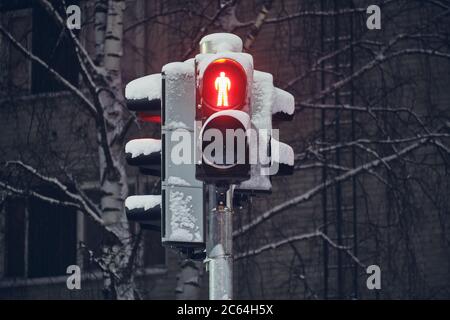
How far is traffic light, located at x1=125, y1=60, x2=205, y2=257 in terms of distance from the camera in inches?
266

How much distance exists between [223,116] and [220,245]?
0.67 metres

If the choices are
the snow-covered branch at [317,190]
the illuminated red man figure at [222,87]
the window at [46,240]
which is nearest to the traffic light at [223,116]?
the illuminated red man figure at [222,87]

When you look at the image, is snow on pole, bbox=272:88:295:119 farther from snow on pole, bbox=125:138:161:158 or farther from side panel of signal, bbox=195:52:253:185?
snow on pole, bbox=125:138:161:158

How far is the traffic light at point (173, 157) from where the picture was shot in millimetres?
6746

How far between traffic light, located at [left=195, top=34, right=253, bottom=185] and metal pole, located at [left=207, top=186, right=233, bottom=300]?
102 millimetres

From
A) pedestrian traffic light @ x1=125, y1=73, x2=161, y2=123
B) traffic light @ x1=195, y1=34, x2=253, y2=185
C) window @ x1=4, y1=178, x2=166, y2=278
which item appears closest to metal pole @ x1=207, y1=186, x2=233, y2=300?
traffic light @ x1=195, y1=34, x2=253, y2=185

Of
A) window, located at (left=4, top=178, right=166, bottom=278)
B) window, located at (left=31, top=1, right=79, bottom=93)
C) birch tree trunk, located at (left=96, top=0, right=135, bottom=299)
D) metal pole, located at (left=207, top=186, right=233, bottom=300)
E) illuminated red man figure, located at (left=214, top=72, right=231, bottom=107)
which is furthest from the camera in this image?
window, located at (left=4, top=178, right=166, bottom=278)

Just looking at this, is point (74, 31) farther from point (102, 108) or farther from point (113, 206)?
point (113, 206)

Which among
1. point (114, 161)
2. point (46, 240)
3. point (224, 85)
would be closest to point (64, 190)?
point (114, 161)

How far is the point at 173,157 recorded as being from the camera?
6.79 m

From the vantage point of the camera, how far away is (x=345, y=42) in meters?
15.3

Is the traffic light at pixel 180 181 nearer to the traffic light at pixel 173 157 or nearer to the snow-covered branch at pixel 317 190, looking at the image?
the traffic light at pixel 173 157
